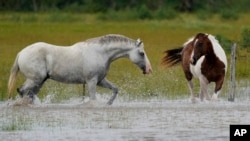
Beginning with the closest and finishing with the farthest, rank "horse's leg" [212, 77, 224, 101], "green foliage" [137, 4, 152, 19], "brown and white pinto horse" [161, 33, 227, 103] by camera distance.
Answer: "horse's leg" [212, 77, 224, 101]
"brown and white pinto horse" [161, 33, 227, 103]
"green foliage" [137, 4, 152, 19]

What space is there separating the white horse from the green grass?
1420 millimetres

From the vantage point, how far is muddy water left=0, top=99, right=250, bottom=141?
13.1 meters

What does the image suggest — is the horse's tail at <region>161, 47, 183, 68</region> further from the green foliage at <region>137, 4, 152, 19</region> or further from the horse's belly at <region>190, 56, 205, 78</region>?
the green foliage at <region>137, 4, 152, 19</region>

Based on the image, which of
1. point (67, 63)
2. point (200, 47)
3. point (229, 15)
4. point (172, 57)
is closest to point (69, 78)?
point (67, 63)

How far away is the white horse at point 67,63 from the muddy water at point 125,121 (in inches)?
15.6

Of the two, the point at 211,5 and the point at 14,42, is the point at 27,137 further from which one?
the point at 211,5

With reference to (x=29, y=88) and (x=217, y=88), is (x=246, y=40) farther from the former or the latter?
(x=29, y=88)

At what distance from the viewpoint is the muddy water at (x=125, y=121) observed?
43.0 feet

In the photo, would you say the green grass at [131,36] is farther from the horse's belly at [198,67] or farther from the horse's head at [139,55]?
the horse's head at [139,55]

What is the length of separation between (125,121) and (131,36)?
17792 mm

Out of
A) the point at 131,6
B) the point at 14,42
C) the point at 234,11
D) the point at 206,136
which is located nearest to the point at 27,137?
the point at 206,136

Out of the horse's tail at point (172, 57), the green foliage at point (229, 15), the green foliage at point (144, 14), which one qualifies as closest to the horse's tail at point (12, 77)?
the horse's tail at point (172, 57)

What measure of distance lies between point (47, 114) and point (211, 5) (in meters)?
38.6

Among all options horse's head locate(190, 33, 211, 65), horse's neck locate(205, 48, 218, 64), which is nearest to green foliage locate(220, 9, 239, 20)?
horse's head locate(190, 33, 211, 65)
